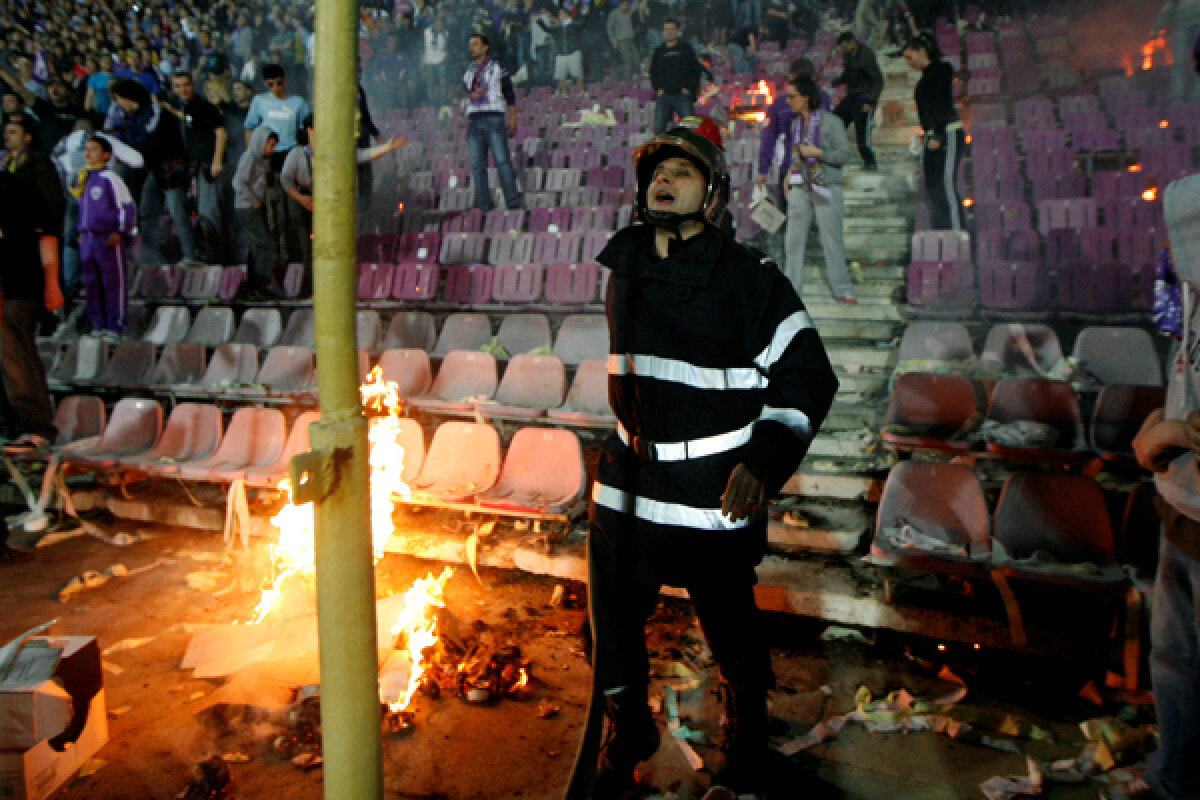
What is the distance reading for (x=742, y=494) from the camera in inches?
79.0

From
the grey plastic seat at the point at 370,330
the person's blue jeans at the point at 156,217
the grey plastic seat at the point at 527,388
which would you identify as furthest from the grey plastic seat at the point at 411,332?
the person's blue jeans at the point at 156,217

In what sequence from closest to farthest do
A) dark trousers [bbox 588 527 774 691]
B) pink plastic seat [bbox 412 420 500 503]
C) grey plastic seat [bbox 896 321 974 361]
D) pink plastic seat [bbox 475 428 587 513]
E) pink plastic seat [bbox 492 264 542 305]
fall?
1. dark trousers [bbox 588 527 774 691]
2. pink plastic seat [bbox 475 428 587 513]
3. pink plastic seat [bbox 412 420 500 503]
4. grey plastic seat [bbox 896 321 974 361]
5. pink plastic seat [bbox 492 264 542 305]

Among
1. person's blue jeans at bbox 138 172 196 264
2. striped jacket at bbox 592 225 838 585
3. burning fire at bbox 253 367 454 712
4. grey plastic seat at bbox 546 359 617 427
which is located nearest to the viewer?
striped jacket at bbox 592 225 838 585

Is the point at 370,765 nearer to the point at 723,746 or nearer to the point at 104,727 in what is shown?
Result: the point at 723,746

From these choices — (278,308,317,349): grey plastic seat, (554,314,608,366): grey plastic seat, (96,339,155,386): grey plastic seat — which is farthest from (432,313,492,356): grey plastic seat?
(96,339,155,386): grey plastic seat

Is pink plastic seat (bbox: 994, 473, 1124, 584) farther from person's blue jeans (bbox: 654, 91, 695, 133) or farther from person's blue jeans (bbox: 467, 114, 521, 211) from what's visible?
person's blue jeans (bbox: 467, 114, 521, 211)

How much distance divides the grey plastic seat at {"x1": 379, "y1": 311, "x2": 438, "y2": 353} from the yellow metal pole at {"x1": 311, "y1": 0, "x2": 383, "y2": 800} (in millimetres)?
6066

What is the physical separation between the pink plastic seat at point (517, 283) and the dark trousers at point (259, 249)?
282 cm

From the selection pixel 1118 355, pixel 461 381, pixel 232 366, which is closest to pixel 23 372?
pixel 232 366

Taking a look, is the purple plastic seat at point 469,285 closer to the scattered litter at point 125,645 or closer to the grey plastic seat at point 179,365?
the grey plastic seat at point 179,365

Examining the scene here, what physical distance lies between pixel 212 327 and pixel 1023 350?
8.00 metres

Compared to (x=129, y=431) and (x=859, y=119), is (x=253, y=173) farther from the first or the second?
(x=859, y=119)

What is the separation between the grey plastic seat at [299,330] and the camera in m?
7.49

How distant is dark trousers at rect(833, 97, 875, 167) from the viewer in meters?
8.79
